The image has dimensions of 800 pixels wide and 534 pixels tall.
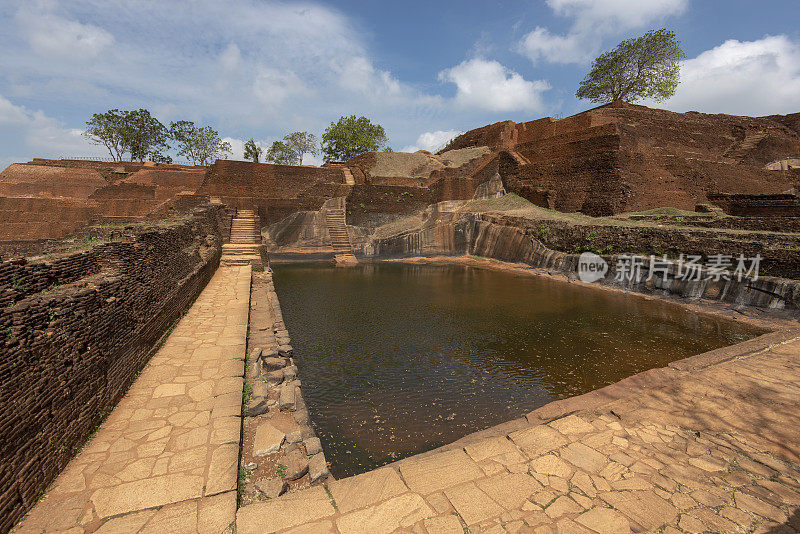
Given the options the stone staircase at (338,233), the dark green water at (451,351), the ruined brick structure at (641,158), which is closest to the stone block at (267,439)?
the dark green water at (451,351)

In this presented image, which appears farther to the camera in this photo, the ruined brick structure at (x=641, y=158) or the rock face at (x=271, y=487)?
the ruined brick structure at (x=641, y=158)

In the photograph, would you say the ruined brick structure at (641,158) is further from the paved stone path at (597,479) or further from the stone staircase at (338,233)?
the paved stone path at (597,479)

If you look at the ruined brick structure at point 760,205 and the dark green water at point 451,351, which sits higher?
the ruined brick structure at point 760,205

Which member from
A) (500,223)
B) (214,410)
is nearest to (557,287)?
(500,223)

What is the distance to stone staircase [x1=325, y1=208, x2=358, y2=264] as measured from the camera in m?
21.7

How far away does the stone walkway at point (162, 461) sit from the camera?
2639 mm

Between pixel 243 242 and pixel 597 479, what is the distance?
17.6m

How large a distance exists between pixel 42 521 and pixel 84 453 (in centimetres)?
85

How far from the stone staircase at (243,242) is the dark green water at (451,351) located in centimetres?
194

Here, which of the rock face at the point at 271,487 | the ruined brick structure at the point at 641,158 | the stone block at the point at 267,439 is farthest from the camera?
the ruined brick structure at the point at 641,158

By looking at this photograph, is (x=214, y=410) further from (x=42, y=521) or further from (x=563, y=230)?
(x=563, y=230)

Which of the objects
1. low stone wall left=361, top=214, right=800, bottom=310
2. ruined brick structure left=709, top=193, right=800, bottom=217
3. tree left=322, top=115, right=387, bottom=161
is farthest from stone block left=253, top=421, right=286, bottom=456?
tree left=322, top=115, right=387, bottom=161

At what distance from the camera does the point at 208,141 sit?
43250mm

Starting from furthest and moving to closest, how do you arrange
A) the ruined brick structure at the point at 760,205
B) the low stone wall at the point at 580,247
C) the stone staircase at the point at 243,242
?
the ruined brick structure at the point at 760,205 → the stone staircase at the point at 243,242 → the low stone wall at the point at 580,247
